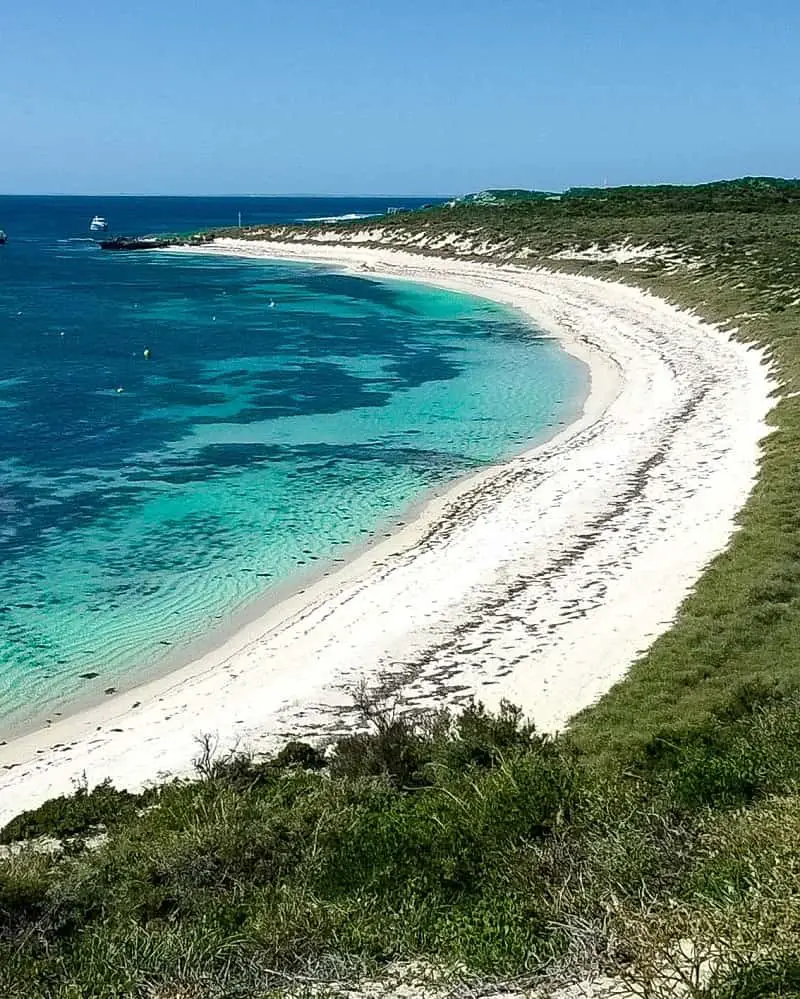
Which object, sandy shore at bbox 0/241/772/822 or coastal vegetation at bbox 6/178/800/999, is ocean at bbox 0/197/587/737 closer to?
sandy shore at bbox 0/241/772/822

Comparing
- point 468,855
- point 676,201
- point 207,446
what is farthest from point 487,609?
point 676,201

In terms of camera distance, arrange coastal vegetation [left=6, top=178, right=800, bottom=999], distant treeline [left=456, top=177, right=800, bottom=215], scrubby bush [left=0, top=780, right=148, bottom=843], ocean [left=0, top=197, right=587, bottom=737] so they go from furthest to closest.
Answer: distant treeline [left=456, top=177, right=800, bottom=215]
ocean [left=0, top=197, right=587, bottom=737]
scrubby bush [left=0, top=780, right=148, bottom=843]
coastal vegetation [left=6, top=178, right=800, bottom=999]

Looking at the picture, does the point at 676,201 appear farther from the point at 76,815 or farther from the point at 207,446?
the point at 76,815

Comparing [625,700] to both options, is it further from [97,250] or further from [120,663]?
[97,250]

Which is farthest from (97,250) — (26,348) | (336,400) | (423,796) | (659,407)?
(423,796)

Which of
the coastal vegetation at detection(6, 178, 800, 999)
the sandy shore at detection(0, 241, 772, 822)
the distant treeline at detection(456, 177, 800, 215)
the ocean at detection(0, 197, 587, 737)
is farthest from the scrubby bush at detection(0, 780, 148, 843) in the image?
the distant treeline at detection(456, 177, 800, 215)
